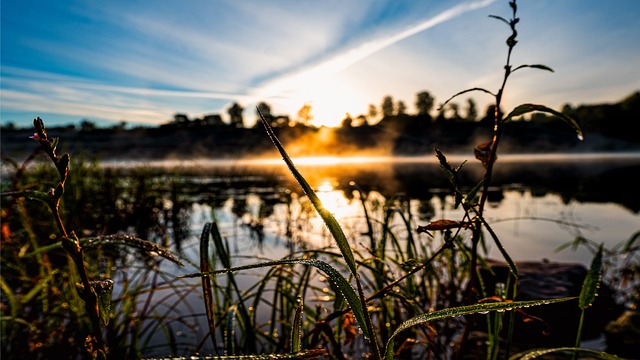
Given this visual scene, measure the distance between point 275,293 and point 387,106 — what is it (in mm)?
75890

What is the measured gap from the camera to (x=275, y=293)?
1.71m

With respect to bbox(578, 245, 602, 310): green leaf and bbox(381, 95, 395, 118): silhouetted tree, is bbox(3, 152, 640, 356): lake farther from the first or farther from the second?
bbox(381, 95, 395, 118): silhouetted tree

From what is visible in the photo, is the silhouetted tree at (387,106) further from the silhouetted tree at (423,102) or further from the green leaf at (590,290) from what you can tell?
the green leaf at (590,290)

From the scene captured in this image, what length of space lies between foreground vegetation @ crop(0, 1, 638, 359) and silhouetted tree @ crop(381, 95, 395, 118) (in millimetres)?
70943

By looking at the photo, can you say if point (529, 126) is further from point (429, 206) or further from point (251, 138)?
point (429, 206)

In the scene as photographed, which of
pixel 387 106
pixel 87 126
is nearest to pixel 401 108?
pixel 387 106

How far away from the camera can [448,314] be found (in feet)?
1.60

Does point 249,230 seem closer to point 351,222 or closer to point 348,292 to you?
point 351,222

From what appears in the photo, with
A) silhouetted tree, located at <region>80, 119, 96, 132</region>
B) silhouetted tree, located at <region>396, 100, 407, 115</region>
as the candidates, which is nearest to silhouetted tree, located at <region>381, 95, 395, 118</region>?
silhouetted tree, located at <region>396, 100, 407, 115</region>

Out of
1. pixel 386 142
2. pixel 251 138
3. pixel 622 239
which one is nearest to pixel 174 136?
pixel 251 138

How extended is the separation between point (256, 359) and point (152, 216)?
6.36m

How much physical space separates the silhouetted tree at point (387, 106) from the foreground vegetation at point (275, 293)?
70943mm

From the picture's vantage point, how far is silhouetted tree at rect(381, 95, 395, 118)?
73.7m

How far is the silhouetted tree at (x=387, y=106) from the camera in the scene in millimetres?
73688
